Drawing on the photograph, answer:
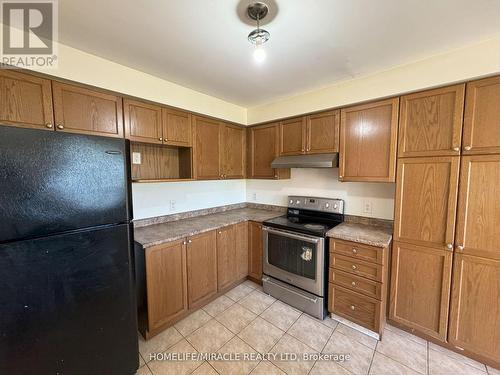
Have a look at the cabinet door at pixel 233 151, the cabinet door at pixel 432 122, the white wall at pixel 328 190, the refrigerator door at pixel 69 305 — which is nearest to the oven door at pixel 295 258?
the white wall at pixel 328 190

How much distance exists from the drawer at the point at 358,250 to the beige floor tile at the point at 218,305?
1.29 metres

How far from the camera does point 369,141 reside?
6.69 feet

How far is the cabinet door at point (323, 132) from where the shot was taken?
2.25 meters

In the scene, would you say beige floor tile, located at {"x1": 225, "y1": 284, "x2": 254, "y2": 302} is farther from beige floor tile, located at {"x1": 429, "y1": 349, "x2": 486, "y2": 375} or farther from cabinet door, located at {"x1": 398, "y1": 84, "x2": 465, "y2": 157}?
cabinet door, located at {"x1": 398, "y1": 84, "x2": 465, "y2": 157}

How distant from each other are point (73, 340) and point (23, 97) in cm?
155

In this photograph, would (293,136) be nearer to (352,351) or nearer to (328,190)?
(328,190)

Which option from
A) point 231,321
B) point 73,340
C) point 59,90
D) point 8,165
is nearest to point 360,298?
point 231,321

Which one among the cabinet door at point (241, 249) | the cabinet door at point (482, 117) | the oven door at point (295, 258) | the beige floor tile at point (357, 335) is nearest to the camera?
the cabinet door at point (482, 117)

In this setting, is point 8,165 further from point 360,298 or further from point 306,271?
point 360,298

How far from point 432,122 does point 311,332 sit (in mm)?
2090

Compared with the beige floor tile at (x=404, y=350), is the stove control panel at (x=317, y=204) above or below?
above

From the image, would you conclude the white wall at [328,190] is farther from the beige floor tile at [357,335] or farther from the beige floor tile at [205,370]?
the beige floor tile at [205,370]

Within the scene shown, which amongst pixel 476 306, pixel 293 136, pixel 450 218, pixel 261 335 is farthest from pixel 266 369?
pixel 293 136

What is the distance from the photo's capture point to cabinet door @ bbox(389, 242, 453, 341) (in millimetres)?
1716
